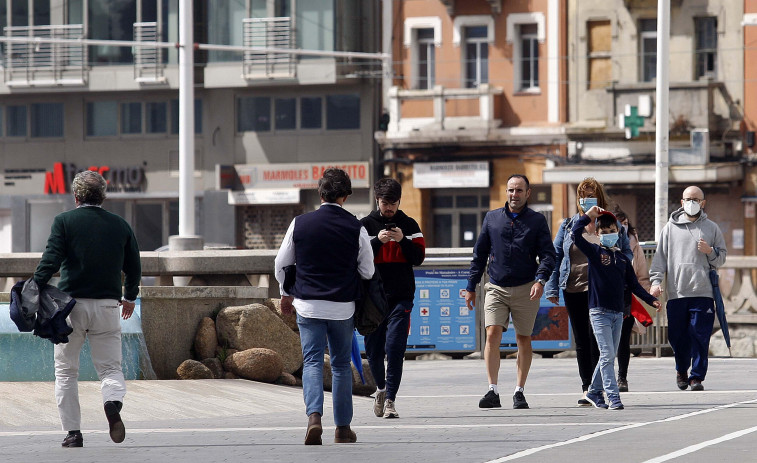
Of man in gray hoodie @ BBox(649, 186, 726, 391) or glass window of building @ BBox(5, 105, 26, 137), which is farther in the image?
glass window of building @ BBox(5, 105, 26, 137)

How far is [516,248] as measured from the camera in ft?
38.2

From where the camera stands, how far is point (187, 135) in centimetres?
2695

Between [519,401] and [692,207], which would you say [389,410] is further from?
[692,207]

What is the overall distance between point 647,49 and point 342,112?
333 inches

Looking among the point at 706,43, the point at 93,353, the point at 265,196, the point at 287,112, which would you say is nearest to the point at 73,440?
the point at 93,353

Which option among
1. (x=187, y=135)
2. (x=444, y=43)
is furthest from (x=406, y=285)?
(x=444, y=43)

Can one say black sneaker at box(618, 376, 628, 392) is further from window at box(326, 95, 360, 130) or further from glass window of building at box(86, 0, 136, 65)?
glass window of building at box(86, 0, 136, 65)

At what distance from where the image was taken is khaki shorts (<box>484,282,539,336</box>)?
462 inches

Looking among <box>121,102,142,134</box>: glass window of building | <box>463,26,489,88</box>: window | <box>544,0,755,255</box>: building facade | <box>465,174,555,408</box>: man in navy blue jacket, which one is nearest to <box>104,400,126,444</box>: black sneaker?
<box>465,174,555,408</box>: man in navy blue jacket

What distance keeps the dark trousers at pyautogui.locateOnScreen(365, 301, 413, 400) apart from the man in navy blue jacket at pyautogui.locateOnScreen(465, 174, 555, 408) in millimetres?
628

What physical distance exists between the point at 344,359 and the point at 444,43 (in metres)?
31.2

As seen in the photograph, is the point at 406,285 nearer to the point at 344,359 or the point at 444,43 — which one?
the point at 344,359

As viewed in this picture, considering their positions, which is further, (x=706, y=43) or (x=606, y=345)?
(x=706, y=43)

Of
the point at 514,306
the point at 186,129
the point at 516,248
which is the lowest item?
the point at 514,306
